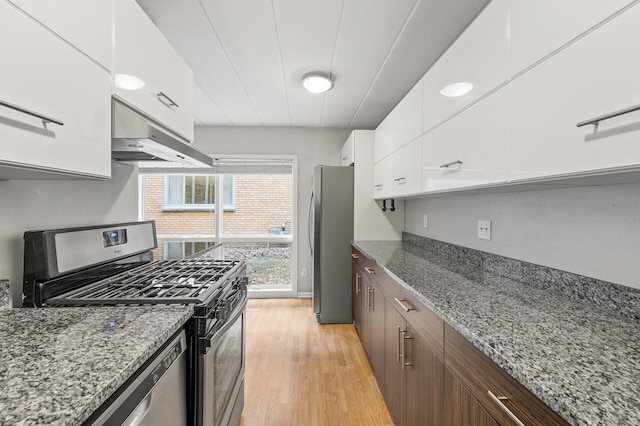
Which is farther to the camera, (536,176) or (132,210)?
(132,210)

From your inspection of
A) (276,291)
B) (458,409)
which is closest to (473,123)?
(458,409)

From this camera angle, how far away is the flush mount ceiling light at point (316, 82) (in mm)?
2365

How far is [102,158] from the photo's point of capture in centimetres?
105

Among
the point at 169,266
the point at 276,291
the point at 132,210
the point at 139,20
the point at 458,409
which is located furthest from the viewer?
the point at 276,291

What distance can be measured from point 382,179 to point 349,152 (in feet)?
2.34

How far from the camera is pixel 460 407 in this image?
37.2 inches

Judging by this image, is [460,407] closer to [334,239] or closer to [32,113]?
[32,113]

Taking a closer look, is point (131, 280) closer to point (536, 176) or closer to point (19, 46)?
point (19, 46)

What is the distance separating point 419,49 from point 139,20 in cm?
162

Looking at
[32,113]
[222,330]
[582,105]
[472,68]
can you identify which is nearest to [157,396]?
[222,330]

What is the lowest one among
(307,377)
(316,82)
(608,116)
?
(307,377)

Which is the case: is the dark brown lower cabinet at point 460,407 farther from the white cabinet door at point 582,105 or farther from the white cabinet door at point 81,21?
the white cabinet door at point 81,21

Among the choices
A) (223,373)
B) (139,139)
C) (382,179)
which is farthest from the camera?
(382,179)

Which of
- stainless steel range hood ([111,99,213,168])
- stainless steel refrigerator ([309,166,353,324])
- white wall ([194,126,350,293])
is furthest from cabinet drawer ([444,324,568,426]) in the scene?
white wall ([194,126,350,293])
